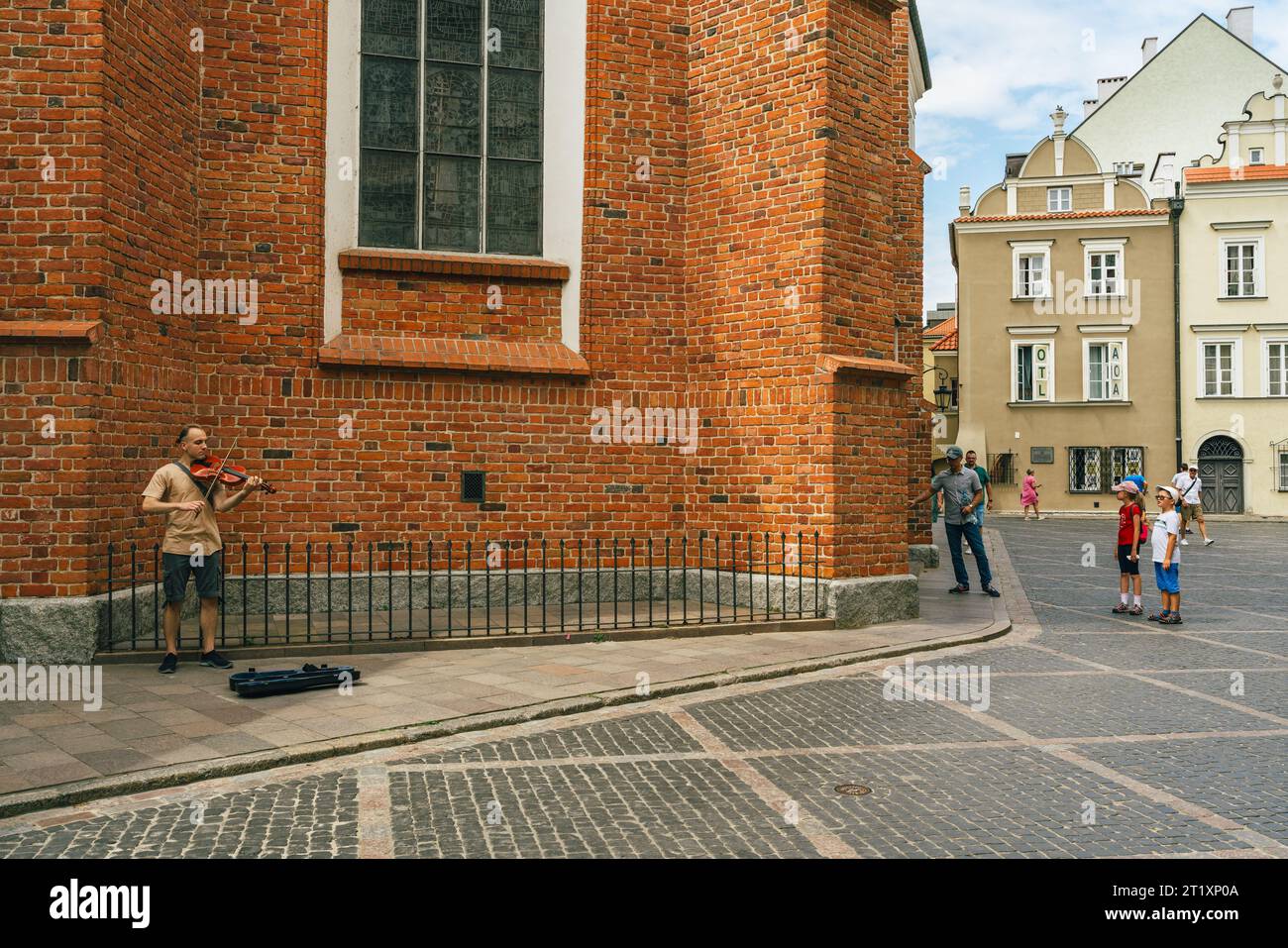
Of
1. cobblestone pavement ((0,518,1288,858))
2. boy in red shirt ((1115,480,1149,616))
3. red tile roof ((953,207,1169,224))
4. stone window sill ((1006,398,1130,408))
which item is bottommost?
cobblestone pavement ((0,518,1288,858))

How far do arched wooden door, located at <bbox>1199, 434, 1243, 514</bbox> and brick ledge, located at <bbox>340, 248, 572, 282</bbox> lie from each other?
33620 mm

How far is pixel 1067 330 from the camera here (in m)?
38.7

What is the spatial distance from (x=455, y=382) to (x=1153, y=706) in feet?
24.7

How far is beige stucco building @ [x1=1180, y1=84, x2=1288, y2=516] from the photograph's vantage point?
37.2 meters

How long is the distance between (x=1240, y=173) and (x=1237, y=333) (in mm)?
5908

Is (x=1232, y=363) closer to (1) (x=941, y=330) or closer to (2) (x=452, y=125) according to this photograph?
(1) (x=941, y=330)

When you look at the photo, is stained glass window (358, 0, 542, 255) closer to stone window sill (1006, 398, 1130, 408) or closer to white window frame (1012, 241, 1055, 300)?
stone window sill (1006, 398, 1130, 408)

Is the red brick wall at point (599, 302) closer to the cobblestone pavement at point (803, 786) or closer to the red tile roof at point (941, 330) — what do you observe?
the cobblestone pavement at point (803, 786)

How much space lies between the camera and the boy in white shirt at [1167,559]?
11.6 m

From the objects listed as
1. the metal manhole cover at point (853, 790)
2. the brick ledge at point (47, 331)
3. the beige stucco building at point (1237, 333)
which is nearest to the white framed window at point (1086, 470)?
the beige stucco building at point (1237, 333)

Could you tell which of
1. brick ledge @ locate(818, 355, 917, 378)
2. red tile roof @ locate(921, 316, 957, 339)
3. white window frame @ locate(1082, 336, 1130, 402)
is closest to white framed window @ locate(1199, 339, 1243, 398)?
white window frame @ locate(1082, 336, 1130, 402)

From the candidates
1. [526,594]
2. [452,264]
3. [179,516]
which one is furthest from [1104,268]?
[179,516]

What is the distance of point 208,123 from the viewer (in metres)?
10.5

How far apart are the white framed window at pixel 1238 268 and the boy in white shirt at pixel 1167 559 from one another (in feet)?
101
